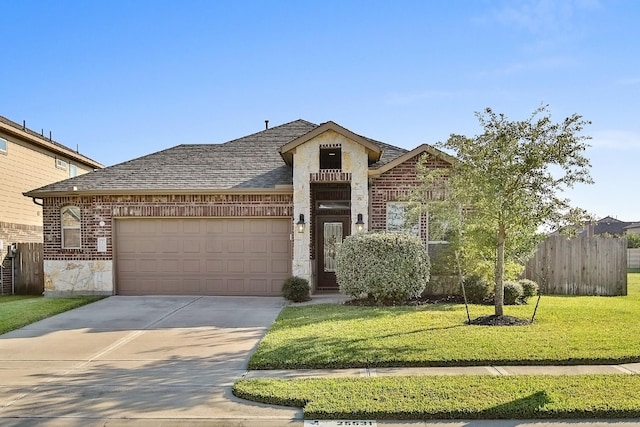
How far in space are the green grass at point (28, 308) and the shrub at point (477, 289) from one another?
9.70 m

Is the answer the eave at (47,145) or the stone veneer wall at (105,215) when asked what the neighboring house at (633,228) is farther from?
the eave at (47,145)

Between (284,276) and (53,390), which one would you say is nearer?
(53,390)

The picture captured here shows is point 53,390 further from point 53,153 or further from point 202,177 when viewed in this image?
point 53,153

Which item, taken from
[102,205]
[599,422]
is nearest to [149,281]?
[102,205]

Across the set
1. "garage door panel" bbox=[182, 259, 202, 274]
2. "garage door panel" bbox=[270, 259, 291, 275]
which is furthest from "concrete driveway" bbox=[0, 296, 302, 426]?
"garage door panel" bbox=[182, 259, 202, 274]

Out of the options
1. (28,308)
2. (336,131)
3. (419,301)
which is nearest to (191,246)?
(28,308)

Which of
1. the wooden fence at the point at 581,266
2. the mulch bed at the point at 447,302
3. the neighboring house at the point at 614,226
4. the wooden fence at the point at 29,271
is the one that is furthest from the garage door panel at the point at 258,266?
the neighboring house at the point at 614,226

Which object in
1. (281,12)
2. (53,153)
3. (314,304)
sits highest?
(281,12)

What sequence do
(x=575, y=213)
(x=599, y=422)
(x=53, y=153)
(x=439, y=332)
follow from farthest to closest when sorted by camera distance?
(x=53, y=153)
(x=575, y=213)
(x=439, y=332)
(x=599, y=422)

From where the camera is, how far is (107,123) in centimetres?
1658

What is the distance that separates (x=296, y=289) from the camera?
12.1 m

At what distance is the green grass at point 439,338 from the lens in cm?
635

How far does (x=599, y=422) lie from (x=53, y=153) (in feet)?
68.7

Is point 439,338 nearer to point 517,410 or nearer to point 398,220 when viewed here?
point 517,410
